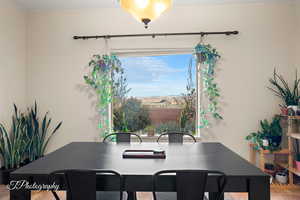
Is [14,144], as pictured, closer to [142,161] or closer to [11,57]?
[11,57]

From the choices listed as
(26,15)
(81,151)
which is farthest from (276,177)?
(26,15)

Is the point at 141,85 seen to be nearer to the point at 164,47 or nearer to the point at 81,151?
the point at 164,47

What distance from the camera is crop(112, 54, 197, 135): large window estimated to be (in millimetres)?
3629

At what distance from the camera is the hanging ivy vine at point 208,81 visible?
342 cm

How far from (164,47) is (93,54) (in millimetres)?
1124

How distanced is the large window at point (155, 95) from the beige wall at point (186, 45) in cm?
31

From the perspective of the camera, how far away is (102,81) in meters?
3.53

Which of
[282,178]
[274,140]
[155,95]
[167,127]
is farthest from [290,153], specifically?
[155,95]

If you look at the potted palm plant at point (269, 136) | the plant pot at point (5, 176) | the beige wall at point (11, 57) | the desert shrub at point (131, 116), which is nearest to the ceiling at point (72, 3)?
the beige wall at point (11, 57)

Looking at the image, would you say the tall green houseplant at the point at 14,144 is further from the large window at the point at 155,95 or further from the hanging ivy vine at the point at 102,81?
the large window at the point at 155,95

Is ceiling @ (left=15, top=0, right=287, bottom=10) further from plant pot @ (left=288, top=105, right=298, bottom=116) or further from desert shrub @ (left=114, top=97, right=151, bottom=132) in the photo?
plant pot @ (left=288, top=105, right=298, bottom=116)

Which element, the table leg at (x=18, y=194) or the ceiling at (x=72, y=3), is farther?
the ceiling at (x=72, y=3)

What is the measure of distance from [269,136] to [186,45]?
69.6 inches

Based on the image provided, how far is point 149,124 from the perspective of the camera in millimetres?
3676
